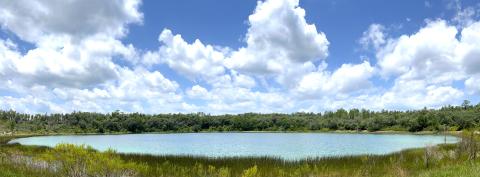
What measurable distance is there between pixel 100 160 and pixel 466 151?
21.0m

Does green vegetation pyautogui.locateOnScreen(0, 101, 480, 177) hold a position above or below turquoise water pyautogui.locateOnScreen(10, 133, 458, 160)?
above

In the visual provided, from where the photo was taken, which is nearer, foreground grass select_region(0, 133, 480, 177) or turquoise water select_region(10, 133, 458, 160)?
foreground grass select_region(0, 133, 480, 177)

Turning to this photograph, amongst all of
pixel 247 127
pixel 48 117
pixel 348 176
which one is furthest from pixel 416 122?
pixel 48 117

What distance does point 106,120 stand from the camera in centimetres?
15500

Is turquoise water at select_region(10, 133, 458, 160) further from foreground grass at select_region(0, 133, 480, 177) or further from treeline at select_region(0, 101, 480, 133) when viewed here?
treeline at select_region(0, 101, 480, 133)

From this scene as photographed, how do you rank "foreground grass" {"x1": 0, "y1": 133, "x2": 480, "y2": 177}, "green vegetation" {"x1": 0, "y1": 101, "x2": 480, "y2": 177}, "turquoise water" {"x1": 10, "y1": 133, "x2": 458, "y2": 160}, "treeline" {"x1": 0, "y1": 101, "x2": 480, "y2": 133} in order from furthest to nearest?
"treeline" {"x1": 0, "y1": 101, "x2": 480, "y2": 133} < "turquoise water" {"x1": 10, "y1": 133, "x2": 458, "y2": 160} < "green vegetation" {"x1": 0, "y1": 101, "x2": 480, "y2": 177} < "foreground grass" {"x1": 0, "y1": 133, "x2": 480, "y2": 177}

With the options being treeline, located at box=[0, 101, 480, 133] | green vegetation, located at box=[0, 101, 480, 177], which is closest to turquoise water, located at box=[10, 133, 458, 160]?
green vegetation, located at box=[0, 101, 480, 177]

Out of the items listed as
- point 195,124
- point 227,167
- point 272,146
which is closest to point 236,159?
point 227,167

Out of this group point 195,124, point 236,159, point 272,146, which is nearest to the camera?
point 236,159

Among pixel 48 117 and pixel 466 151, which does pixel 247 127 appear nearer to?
pixel 48 117

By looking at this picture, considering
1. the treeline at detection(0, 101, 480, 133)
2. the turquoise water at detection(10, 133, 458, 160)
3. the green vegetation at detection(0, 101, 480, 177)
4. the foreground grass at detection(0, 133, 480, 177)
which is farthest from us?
the treeline at detection(0, 101, 480, 133)

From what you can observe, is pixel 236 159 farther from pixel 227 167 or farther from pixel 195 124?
pixel 195 124

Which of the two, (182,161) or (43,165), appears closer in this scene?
(43,165)

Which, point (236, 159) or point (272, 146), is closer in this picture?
point (236, 159)
